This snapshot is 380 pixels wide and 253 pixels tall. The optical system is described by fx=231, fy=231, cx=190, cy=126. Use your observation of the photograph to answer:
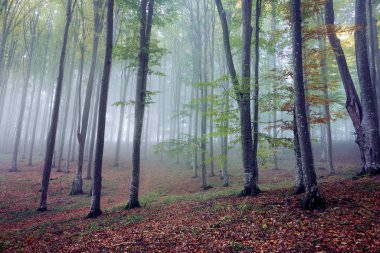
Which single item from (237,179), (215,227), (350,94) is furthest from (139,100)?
(237,179)

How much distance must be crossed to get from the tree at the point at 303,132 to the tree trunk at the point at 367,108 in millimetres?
4805

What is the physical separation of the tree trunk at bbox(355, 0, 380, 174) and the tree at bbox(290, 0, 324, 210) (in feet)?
15.8

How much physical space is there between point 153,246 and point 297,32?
770 centimetres

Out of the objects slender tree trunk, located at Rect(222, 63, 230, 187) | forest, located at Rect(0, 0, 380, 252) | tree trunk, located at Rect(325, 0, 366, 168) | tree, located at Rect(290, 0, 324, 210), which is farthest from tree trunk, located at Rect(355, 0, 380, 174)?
slender tree trunk, located at Rect(222, 63, 230, 187)

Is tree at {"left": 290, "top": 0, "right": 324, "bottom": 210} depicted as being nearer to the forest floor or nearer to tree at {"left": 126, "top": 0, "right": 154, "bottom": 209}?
the forest floor

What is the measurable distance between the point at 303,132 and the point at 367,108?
5.81m

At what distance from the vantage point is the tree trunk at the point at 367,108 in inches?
399

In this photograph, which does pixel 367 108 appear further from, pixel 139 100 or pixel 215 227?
pixel 139 100

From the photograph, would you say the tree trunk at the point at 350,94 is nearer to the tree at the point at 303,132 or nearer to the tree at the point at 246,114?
the tree at the point at 246,114

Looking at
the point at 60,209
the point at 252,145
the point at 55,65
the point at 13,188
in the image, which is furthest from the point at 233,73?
the point at 55,65

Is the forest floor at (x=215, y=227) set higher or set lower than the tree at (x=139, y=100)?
lower

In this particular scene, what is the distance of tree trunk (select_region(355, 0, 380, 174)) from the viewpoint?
10.1 meters

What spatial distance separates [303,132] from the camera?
7090mm

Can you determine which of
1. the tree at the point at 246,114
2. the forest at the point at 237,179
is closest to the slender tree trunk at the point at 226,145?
the forest at the point at 237,179
